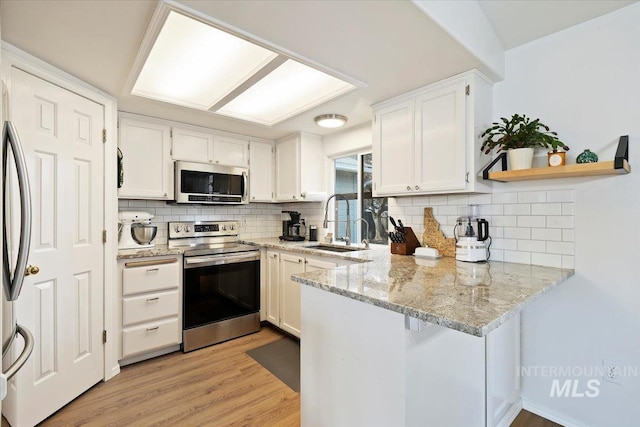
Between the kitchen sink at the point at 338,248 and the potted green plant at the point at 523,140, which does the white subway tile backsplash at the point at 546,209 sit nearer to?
the potted green plant at the point at 523,140

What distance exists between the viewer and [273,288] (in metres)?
3.26

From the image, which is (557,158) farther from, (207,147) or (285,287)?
(207,147)

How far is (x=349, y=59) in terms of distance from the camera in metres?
1.87

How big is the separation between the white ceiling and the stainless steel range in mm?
1539

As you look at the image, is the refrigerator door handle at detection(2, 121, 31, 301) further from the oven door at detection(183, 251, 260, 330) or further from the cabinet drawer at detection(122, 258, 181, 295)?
the oven door at detection(183, 251, 260, 330)

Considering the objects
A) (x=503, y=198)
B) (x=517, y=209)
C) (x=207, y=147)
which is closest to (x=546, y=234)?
(x=517, y=209)

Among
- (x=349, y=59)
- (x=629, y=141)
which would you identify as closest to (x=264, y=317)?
(x=349, y=59)

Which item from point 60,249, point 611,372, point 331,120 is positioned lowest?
point 611,372

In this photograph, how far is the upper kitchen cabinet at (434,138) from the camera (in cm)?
203

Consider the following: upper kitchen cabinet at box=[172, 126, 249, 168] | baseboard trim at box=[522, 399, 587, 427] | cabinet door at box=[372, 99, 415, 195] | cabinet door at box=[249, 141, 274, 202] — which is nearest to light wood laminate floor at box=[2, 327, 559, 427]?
baseboard trim at box=[522, 399, 587, 427]

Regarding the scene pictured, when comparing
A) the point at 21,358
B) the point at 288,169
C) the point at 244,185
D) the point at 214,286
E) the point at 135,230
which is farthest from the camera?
the point at 288,169

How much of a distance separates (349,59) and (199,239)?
249 centimetres

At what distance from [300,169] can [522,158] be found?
2.17 m

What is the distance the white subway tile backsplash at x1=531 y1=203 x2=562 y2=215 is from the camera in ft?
6.20
